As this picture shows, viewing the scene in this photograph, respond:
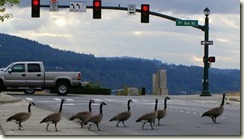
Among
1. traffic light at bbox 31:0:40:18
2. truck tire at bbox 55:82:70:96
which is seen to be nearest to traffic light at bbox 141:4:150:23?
truck tire at bbox 55:82:70:96

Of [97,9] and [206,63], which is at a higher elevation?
[97,9]

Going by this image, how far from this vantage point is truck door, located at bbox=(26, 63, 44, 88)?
4162cm

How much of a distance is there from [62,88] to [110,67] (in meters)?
10.6

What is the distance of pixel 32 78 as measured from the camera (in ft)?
137

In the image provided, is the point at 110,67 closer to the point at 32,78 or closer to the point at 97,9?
the point at 97,9

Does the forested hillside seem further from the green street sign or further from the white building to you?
the green street sign

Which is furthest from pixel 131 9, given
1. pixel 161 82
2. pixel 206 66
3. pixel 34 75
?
pixel 161 82

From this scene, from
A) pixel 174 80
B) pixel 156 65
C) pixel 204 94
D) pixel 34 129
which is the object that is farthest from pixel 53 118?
pixel 156 65

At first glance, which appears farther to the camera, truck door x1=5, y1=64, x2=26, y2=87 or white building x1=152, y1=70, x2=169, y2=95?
white building x1=152, y1=70, x2=169, y2=95

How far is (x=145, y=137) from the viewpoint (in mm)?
16594

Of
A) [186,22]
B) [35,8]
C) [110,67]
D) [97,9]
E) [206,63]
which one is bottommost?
[110,67]

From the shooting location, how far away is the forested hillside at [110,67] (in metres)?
47.3

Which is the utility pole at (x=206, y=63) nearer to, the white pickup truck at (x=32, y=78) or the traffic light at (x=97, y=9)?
the traffic light at (x=97, y=9)

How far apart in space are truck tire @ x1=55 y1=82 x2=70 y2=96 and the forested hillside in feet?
12.0
